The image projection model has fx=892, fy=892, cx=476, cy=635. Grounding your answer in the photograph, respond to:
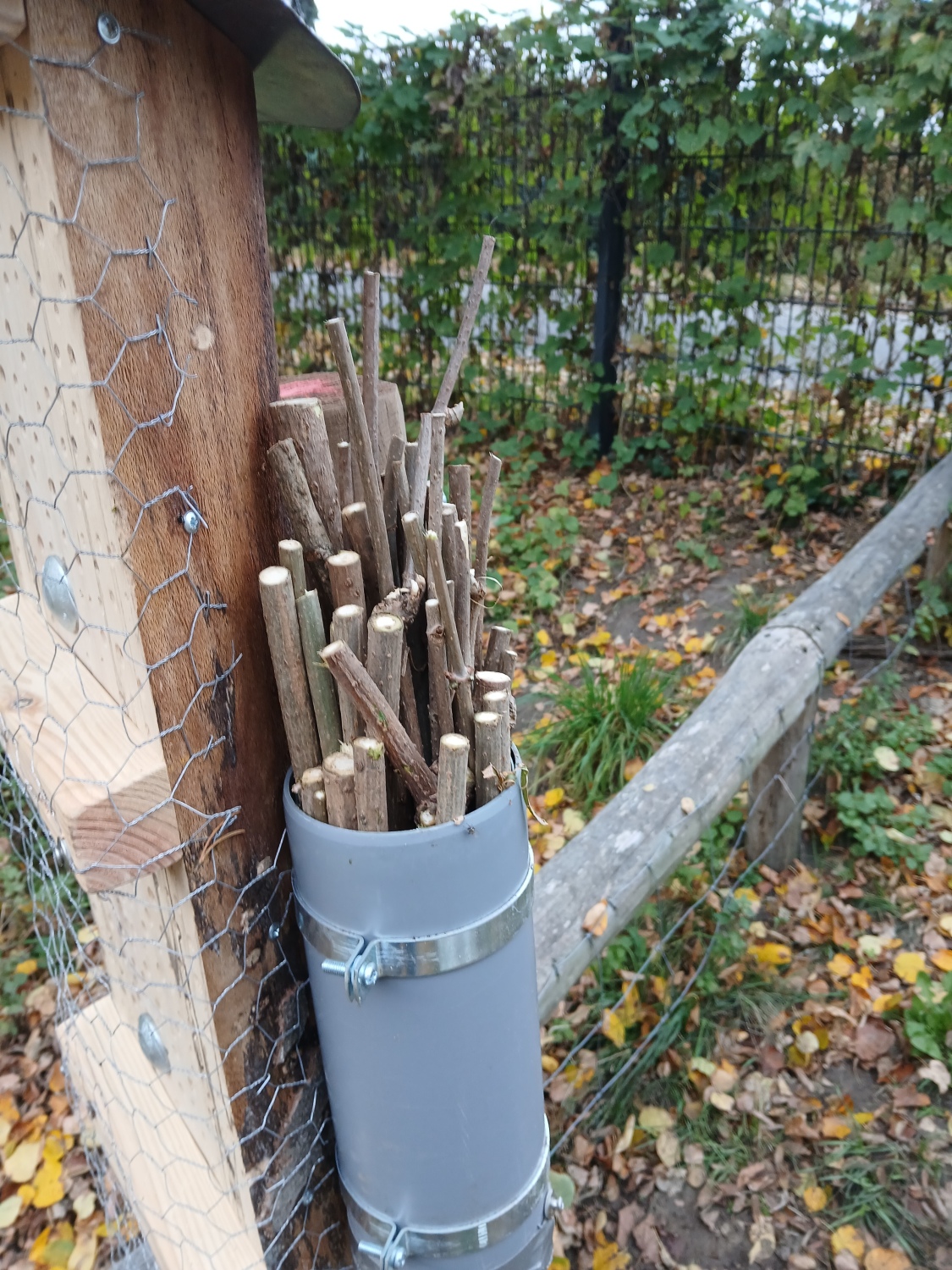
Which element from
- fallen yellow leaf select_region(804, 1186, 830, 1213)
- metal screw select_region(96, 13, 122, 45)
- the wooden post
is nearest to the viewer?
metal screw select_region(96, 13, 122, 45)

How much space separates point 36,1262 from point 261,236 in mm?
2590

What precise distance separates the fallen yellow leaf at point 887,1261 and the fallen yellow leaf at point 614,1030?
70cm

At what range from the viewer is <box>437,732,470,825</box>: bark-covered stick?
0.91 meters

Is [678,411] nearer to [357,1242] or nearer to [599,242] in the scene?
[599,242]

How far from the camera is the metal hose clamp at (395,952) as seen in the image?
93cm

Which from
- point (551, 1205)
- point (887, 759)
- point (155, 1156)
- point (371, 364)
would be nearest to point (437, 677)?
point (371, 364)

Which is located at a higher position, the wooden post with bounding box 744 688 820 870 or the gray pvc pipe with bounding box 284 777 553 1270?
the gray pvc pipe with bounding box 284 777 553 1270

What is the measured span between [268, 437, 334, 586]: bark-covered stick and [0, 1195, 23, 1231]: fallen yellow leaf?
2.35 meters

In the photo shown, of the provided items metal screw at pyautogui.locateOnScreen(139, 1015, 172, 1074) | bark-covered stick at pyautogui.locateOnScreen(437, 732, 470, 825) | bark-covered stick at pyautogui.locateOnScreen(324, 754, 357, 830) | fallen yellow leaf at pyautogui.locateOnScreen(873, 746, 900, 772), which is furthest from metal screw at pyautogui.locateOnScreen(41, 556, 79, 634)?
fallen yellow leaf at pyautogui.locateOnScreen(873, 746, 900, 772)

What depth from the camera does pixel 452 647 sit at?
0.98 meters

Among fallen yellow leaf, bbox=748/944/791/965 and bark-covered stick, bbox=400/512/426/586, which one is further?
fallen yellow leaf, bbox=748/944/791/965

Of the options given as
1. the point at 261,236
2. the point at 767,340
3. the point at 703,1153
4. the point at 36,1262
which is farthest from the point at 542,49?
the point at 36,1262

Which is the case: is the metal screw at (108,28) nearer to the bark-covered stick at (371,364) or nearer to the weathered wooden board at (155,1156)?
the bark-covered stick at (371,364)

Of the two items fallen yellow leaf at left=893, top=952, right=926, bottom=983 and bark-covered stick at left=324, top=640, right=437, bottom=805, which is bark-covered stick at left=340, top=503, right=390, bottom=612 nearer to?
bark-covered stick at left=324, top=640, right=437, bottom=805
